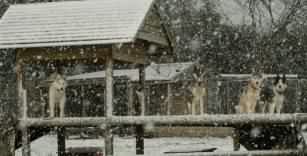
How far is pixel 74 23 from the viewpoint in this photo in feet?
43.0

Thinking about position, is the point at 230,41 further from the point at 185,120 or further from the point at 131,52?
the point at 185,120

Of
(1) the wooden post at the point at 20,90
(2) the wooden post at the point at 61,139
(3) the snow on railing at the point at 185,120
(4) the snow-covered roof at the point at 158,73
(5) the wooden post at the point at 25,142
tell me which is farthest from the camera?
(4) the snow-covered roof at the point at 158,73

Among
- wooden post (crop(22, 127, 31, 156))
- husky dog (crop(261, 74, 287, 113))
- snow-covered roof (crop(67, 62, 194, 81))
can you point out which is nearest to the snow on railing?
wooden post (crop(22, 127, 31, 156))

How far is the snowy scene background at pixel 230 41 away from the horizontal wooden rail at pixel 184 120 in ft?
51.9

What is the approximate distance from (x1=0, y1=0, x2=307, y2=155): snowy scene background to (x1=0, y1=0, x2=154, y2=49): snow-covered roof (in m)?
A: 14.9

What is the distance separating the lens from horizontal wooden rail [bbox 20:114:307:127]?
11602 mm

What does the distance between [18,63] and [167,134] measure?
14714 millimetres

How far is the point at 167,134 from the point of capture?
27391 mm

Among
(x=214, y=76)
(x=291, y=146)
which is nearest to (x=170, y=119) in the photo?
(x=291, y=146)

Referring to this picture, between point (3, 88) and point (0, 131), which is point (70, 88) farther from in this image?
point (0, 131)

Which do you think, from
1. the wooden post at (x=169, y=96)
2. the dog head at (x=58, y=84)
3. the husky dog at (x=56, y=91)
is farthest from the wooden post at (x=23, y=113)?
the wooden post at (x=169, y=96)

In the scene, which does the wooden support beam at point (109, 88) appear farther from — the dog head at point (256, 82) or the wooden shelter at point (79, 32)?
the dog head at point (256, 82)

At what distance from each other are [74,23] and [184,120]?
3387 millimetres

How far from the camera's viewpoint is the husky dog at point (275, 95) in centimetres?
1209
